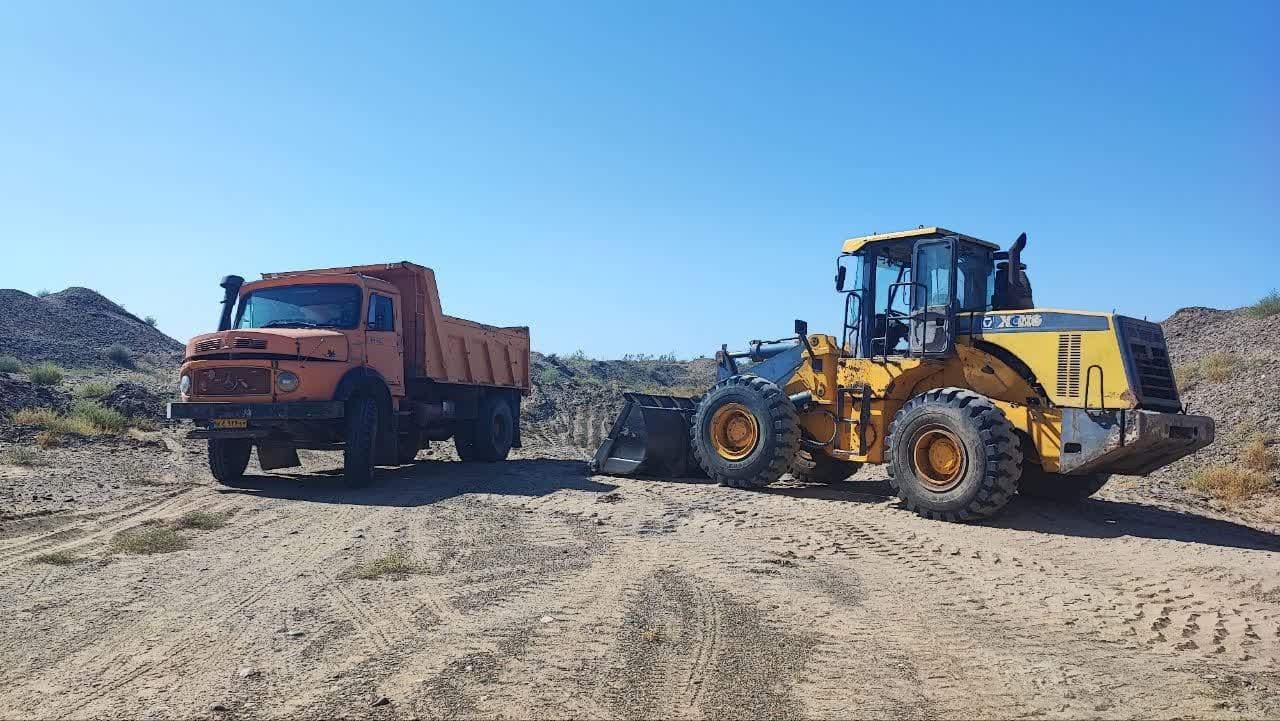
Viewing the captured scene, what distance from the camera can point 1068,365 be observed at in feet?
31.4

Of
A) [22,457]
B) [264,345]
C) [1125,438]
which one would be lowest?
[22,457]

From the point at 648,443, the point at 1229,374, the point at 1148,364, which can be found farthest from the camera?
the point at 1229,374

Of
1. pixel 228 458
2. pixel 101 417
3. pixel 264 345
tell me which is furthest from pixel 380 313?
pixel 101 417

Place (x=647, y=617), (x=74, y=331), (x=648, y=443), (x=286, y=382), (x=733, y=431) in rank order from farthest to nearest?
(x=74, y=331) → (x=648, y=443) → (x=733, y=431) → (x=286, y=382) → (x=647, y=617)

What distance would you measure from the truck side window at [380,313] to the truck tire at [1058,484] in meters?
8.58

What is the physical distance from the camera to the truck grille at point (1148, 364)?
30.3 feet

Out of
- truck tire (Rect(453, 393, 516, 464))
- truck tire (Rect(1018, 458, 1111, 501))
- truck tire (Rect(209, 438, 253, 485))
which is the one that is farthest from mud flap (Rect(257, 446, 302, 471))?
truck tire (Rect(1018, 458, 1111, 501))

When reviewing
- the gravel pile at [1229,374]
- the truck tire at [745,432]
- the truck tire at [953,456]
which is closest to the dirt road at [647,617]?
the truck tire at [953,456]

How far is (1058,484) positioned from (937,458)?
1.95 meters

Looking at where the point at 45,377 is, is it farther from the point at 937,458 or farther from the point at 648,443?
the point at 937,458

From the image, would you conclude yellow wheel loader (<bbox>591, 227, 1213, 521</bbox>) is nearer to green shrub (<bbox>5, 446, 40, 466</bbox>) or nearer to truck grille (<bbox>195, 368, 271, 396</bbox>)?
truck grille (<bbox>195, 368, 271, 396</bbox>)

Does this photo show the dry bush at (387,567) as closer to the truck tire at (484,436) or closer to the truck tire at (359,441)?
the truck tire at (359,441)

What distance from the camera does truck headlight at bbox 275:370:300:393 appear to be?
1175 centimetres

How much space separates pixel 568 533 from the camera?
9.09 meters
